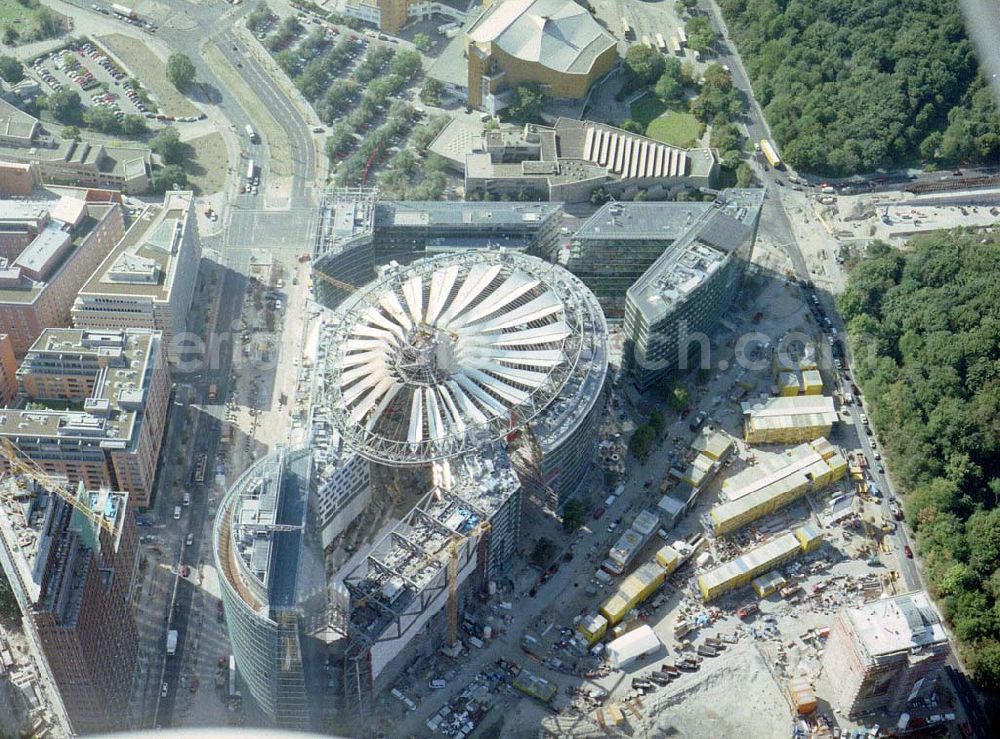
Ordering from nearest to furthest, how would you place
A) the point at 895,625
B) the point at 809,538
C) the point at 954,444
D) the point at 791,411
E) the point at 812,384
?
the point at 895,625 < the point at 809,538 < the point at 954,444 < the point at 791,411 < the point at 812,384

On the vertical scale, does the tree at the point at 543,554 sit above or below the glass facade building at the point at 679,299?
below

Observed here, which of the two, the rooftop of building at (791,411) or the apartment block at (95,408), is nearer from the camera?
the apartment block at (95,408)

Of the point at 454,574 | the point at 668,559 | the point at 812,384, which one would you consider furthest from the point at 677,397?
the point at 454,574

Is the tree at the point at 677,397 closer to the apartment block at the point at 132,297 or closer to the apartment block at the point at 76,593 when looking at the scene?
the apartment block at the point at 132,297

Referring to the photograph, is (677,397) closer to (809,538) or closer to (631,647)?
(809,538)

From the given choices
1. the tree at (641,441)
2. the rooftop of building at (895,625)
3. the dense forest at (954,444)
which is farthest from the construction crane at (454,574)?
the dense forest at (954,444)
